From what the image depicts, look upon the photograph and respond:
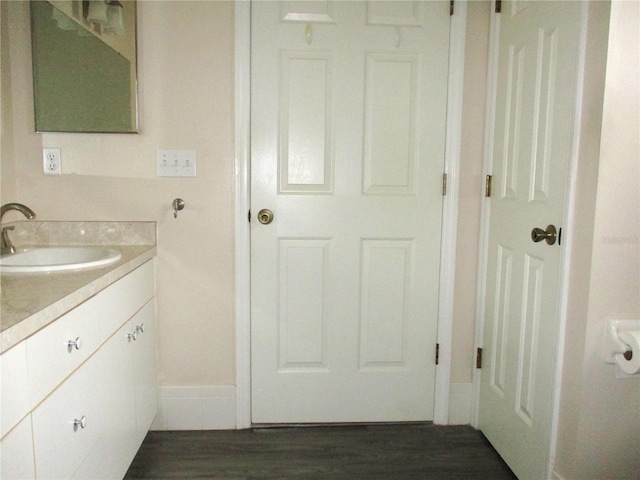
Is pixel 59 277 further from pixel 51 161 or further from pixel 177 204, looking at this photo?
pixel 51 161

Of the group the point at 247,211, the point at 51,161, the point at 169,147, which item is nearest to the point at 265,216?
the point at 247,211

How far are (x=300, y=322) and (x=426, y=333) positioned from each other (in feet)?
1.88

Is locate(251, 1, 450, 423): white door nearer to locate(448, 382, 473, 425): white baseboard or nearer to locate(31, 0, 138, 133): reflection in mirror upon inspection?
locate(448, 382, 473, 425): white baseboard

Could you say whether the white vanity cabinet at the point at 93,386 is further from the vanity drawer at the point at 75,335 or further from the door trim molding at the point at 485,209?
the door trim molding at the point at 485,209

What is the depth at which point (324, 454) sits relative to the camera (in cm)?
183

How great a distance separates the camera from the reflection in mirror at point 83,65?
1.74m

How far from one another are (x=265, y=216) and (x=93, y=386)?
941 mm

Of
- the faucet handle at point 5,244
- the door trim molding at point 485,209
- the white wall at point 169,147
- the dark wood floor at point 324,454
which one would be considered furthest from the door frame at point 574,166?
the faucet handle at point 5,244

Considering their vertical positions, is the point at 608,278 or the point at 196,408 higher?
the point at 608,278

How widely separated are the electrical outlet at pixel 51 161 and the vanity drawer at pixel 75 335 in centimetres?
61

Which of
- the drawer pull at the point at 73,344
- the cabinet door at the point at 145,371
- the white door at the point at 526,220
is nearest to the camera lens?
the drawer pull at the point at 73,344

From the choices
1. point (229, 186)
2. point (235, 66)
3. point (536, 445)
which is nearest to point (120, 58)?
point (235, 66)

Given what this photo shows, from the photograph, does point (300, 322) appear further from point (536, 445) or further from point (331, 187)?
point (536, 445)

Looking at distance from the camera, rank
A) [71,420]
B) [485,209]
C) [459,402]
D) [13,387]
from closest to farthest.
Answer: [13,387] < [71,420] < [485,209] < [459,402]
